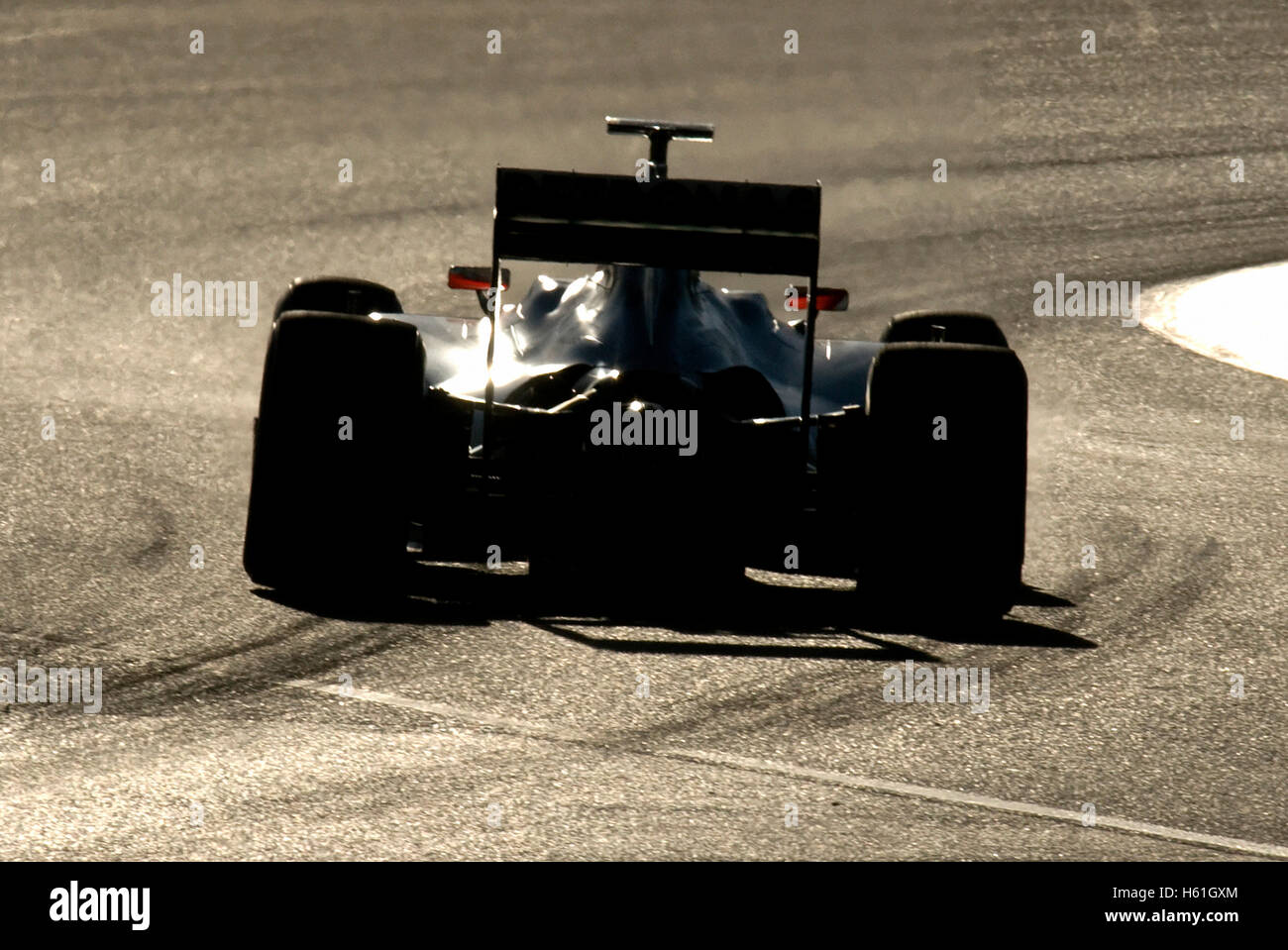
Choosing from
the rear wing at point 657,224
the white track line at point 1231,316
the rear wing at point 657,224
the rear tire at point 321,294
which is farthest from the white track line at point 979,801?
the white track line at point 1231,316

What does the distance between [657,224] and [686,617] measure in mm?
1677

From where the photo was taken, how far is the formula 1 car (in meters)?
8.77

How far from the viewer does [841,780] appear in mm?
6883

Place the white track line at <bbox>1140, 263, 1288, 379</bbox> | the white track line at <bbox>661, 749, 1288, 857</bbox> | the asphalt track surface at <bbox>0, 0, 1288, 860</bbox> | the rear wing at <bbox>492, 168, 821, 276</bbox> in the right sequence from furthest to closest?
1. the white track line at <bbox>1140, 263, 1288, 379</bbox>
2. the rear wing at <bbox>492, 168, 821, 276</bbox>
3. the asphalt track surface at <bbox>0, 0, 1288, 860</bbox>
4. the white track line at <bbox>661, 749, 1288, 857</bbox>

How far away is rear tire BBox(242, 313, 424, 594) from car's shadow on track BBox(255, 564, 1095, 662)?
175 mm

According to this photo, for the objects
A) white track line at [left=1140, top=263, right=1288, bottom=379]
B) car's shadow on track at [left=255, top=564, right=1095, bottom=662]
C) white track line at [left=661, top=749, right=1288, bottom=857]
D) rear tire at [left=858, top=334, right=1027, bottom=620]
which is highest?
white track line at [left=1140, top=263, right=1288, bottom=379]

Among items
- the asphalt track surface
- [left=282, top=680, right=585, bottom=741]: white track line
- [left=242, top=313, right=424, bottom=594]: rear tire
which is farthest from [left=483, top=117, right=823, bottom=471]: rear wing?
[left=282, top=680, right=585, bottom=741]: white track line

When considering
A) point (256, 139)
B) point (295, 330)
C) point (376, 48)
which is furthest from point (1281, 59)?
point (295, 330)

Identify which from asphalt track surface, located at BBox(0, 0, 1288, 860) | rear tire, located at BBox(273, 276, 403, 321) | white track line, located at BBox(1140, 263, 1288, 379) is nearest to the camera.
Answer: asphalt track surface, located at BBox(0, 0, 1288, 860)

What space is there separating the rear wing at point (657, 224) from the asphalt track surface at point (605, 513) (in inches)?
57.3

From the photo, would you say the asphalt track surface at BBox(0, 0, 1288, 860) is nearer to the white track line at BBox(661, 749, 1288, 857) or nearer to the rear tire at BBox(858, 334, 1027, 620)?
the white track line at BBox(661, 749, 1288, 857)

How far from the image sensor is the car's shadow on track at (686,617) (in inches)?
336

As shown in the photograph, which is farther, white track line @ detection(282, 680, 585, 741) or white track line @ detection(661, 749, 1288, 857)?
white track line @ detection(282, 680, 585, 741)

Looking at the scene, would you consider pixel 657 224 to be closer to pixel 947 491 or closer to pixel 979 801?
pixel 947 491
